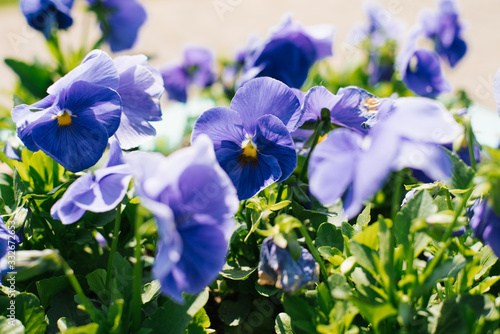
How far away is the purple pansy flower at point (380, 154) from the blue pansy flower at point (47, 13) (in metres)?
1.02

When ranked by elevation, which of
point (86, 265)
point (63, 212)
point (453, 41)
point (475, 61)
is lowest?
point (475, 61)

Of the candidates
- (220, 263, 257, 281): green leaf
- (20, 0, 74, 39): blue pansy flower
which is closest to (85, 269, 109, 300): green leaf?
(220, 263, 257, 281): green leaf

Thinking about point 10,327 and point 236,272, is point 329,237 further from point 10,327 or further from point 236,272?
point 10,327

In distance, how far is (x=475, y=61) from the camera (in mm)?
2721

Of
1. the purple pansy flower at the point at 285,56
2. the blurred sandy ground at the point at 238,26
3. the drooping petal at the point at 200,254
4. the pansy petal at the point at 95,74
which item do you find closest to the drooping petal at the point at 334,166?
the drooping petal at the point at 200,254

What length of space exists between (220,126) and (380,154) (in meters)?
0.27

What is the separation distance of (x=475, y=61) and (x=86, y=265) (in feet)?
8.39

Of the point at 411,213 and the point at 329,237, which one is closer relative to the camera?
the point at 411,213

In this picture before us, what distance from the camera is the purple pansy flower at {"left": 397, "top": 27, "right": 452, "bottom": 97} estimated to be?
1210 mm

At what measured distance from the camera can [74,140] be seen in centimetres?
68

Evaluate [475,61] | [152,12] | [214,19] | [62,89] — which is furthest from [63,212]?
[152,12]

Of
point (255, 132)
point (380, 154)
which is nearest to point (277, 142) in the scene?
point (255, 132)

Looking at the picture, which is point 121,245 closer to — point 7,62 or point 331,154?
point 331,154

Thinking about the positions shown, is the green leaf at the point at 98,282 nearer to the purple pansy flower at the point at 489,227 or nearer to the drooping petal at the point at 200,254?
the drooping petal at the point at 200,254
